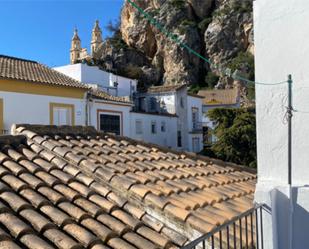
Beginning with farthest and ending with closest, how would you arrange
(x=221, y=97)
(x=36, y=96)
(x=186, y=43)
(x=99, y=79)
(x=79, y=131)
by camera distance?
(x=186, y=43) < (x=221, y=97) < (x=99, y=79) < (x=36, y=96) < (x=79, y=131)

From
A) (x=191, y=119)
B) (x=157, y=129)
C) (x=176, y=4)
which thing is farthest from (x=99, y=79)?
(x=176, y=4)

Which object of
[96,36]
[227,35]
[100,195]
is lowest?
[100,195]

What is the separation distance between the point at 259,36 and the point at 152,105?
115 feet

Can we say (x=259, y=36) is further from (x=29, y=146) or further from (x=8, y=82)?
(x=8, y=82)

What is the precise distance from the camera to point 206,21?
63.0 metres

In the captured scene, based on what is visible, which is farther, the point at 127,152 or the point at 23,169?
the point at 127,152

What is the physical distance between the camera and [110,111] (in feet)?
87.2

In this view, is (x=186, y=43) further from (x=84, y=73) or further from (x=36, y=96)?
(x=36, y=96)

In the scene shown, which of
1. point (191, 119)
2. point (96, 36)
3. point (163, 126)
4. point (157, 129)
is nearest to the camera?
point (157, 129)

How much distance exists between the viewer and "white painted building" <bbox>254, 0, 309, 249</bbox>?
322 centimetres

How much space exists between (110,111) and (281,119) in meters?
23.7

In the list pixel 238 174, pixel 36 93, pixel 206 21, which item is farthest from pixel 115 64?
pixel 238 174

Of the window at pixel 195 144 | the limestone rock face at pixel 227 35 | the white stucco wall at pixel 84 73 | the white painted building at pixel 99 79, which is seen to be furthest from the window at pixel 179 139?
the limestone rock face at pixel 227 35

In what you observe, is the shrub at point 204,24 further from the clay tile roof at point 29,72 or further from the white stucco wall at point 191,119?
the clay tile roof at point 29,72
